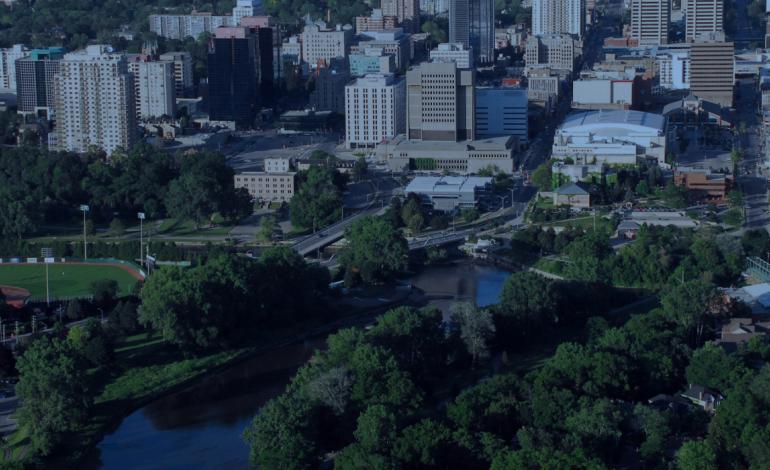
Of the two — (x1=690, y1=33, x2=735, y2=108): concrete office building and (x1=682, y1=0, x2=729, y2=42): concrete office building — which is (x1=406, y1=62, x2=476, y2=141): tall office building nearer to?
(x1=690, y1=33, x2=735, y2=108): concrete office building

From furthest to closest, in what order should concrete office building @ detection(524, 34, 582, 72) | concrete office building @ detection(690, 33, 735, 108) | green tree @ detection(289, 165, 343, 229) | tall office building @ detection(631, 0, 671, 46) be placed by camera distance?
tall office building @ detection(631, 0, 671, 46), concrete office building @ detection(524, 34, 582, 72), concrete office building @ detection(690, 33, 735, 108), green tree @ detection(289, 165, 343, 229)

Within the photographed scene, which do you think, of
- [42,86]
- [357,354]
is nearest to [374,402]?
[357,354]

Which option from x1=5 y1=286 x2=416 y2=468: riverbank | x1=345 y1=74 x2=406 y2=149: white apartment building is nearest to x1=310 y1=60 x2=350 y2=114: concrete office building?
x1=345 y1=74 x2=406 y2=149: white apartment building

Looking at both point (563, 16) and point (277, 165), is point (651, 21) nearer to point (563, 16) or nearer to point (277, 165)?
point (563, 16)

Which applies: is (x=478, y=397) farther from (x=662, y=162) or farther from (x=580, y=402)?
(x=662, y=162)

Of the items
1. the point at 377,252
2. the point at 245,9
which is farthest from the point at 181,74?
the point at 377,252
